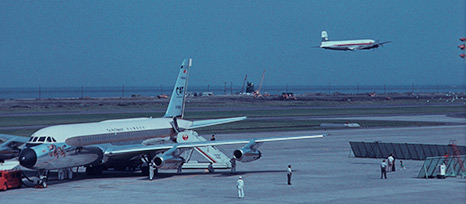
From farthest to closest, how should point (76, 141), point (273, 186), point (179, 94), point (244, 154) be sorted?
point (179, 94)
point (244, 154)
point (76, 141)
point (273, 186)

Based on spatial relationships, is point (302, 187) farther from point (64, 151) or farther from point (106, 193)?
point (64, 151)

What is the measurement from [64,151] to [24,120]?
67.6 metres

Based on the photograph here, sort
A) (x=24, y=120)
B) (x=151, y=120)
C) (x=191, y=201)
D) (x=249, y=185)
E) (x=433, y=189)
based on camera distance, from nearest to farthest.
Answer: (x=191, y=201)
(x=433, y=189)
(x=249, y=185)
(x=151, y=120)
(x=24, y=120)

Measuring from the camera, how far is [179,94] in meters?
54.7

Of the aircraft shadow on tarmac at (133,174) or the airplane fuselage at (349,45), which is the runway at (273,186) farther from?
the airplane fuselage at (349,45)

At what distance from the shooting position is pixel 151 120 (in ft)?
164

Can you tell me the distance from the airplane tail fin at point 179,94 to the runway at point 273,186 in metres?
6.26

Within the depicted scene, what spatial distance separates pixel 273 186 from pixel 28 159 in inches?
600

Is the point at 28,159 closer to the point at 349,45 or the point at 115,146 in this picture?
the point at 115,146

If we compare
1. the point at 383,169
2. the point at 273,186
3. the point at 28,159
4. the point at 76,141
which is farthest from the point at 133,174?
the point at 383,169

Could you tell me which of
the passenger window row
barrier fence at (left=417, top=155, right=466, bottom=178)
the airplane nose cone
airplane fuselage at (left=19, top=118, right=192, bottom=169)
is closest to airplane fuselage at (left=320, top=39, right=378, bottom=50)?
barrier fence at (left=417, top=155, right=466, bottom=178)

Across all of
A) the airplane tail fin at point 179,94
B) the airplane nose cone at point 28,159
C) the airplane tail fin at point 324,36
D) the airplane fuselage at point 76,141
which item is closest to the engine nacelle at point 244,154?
the airplane fuselage at point 76,141

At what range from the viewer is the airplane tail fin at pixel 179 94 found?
54188 mm

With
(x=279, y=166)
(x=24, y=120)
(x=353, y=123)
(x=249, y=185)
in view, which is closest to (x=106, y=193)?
(x=249, y=185)
